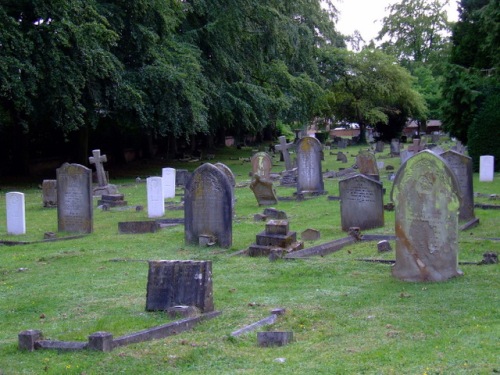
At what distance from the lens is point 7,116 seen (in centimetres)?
3541

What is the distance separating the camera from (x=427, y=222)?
10.4m

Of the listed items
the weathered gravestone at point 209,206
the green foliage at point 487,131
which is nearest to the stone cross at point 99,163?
the weathered gravestone at point 209,206

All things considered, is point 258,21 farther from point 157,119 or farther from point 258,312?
point 258,312

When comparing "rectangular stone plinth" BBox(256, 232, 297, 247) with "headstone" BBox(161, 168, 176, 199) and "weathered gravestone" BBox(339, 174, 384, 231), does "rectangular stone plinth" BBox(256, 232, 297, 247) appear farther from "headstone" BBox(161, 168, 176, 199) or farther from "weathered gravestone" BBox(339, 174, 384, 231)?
"headstone" BBox(161, 168, 176, 199)

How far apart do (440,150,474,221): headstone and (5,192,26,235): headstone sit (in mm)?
9503

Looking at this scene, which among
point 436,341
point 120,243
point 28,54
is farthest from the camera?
point 28,54

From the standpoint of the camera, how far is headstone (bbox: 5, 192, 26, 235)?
17.7 metres

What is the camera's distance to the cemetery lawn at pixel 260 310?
7.09m

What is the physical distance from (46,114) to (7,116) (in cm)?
458

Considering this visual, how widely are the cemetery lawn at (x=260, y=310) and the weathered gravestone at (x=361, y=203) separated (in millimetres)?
320

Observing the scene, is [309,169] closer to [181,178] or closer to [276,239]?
[181,178]

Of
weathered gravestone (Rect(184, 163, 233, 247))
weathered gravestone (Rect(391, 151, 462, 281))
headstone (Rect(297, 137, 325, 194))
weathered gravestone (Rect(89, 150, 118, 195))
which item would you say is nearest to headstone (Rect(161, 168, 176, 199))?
weathered gravestone (Rect(89, 150, 118, 195))

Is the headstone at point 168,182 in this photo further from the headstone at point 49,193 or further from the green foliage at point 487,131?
the green foliage at point 487,131

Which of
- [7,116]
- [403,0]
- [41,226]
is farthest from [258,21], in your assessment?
[403,0]
